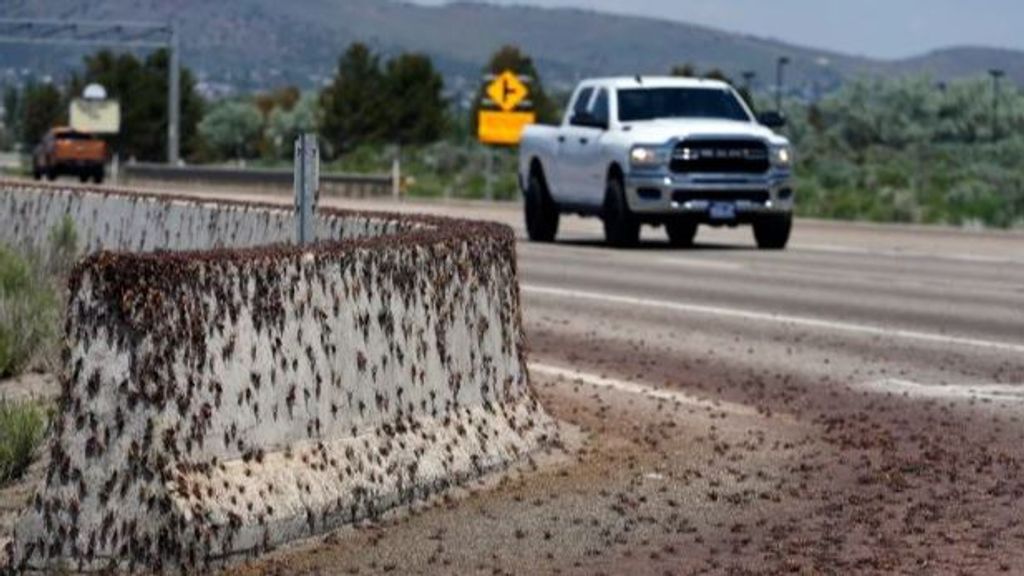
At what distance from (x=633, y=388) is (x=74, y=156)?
221 feet

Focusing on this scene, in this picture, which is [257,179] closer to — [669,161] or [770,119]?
[770,119]

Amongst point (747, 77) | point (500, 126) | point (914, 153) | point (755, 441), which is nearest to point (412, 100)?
point (747, 77)

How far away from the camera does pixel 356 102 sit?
4395 inches

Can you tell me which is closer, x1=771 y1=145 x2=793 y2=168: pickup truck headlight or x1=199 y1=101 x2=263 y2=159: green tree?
x1=771 y1=145 x2=793 y2=168: pickup truck headlight

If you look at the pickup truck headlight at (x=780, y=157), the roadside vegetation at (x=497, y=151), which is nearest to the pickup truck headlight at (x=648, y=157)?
the pickup truck headlight at (x=780, y=157)

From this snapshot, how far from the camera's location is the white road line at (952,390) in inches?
626

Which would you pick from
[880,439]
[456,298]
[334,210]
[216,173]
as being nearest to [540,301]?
[334,210]

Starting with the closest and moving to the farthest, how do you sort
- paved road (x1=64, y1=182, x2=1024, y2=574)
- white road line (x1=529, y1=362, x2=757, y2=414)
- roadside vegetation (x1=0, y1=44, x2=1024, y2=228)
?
paved road (x1=64, y1=182, x2=1024, y2=574)
white road line (x1=529, y1=362, x2=757, y2=414)
roadside vegetation (x1=0, y1=44, x2=1024, y2=228)

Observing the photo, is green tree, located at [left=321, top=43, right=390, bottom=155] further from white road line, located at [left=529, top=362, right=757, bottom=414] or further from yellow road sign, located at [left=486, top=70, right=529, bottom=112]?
white road line, located at [left=529, top=362, right=757, bottom=414]

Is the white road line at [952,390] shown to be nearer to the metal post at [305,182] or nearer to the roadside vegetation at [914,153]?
the metal post at [305,182]

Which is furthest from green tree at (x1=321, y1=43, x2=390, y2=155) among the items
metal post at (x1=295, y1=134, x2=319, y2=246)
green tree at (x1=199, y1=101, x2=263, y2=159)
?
metal post at (x1=295, y1=134, x2=319, y2=246)

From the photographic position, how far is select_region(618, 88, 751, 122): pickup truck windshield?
33.4m

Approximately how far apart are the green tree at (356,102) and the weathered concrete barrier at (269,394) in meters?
99.1

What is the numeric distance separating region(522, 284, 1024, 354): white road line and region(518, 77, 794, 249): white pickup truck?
6.21 metres
